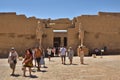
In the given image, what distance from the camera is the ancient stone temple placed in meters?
33.0

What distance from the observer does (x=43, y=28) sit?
33469 mm

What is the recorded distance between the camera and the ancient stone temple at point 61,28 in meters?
33.0

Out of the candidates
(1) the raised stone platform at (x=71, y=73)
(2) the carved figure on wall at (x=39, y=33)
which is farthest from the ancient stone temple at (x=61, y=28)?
(1) the raised stone platform at (x=71, y=73)

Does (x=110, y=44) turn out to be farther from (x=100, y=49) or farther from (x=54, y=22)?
(x=54, y=22)

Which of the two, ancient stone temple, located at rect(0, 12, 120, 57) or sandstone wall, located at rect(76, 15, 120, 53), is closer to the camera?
ancient stone temple, located at rect(0, 12, 120, 57)

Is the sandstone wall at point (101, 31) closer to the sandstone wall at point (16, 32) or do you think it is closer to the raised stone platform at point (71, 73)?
the sandstone wall at point (16, 32)

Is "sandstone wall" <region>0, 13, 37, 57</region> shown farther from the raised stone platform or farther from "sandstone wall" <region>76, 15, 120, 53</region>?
the raised stone platform

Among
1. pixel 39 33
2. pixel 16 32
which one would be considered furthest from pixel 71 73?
pixel 16 32

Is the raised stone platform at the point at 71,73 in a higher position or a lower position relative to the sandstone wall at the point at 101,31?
lower

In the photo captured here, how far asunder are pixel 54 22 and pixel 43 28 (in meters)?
3.56

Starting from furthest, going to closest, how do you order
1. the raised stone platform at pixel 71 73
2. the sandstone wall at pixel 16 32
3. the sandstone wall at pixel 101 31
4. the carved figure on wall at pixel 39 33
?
1. the sandstone wall at pixel 101 31
2. the sandstone wall at pixel 16 32
3. the carved figure on wall at pixel 39 33
4. the raised stone platform at pixel 71 73

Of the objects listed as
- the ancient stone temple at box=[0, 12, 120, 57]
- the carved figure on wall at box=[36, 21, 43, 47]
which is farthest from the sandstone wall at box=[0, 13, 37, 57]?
the carved figure on wall at box=[36, 21, 43, 47]

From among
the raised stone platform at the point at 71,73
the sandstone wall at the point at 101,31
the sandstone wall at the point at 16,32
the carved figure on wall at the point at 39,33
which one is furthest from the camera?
the sandstone wall at the point at 101,31

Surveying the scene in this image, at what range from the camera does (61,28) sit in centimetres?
3525
